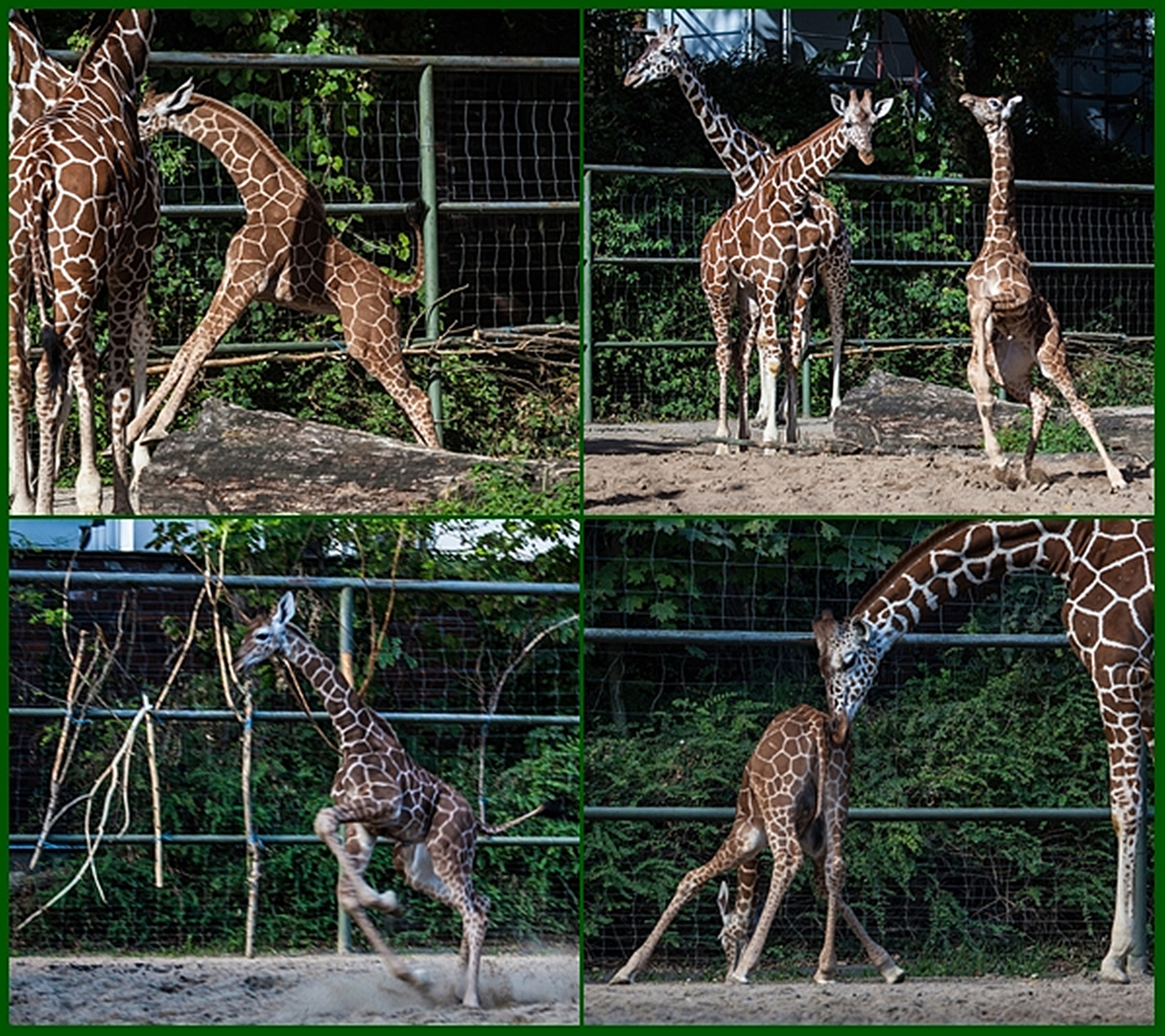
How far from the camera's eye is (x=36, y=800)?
545 cm

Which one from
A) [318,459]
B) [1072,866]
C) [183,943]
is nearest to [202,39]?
[318,459]

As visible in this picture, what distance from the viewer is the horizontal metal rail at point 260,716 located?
5.20 m

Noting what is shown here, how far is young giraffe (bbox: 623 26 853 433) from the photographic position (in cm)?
610

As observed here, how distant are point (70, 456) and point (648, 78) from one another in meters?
2.86

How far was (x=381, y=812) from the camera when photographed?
4797 millimetres

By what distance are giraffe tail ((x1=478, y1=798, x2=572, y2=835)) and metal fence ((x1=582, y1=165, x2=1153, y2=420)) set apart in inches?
102

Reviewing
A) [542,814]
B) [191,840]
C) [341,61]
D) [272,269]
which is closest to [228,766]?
[191,840]

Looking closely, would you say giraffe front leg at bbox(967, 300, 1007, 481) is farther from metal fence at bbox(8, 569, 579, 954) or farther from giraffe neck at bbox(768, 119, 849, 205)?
metal fence at bbox(8, 569, 579, 954)

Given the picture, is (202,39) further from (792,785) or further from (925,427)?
(792,785)

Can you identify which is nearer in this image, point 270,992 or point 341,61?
point 270,992

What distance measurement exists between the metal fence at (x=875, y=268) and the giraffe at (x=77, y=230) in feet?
9.24

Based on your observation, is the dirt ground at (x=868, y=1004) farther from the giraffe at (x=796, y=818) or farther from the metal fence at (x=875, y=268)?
the metal fence at (x=875, y=268)

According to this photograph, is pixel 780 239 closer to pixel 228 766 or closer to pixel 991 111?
pixel 991 111

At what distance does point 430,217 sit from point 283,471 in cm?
178
